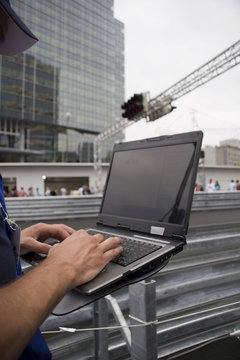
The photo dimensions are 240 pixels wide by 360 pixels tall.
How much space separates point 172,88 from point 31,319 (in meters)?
17.3

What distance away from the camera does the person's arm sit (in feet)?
1.85

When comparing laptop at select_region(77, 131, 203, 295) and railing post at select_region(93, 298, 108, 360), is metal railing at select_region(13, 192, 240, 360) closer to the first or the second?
railing post at select_region(93, 298, 108, 360)

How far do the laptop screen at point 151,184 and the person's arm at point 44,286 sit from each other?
0.42m

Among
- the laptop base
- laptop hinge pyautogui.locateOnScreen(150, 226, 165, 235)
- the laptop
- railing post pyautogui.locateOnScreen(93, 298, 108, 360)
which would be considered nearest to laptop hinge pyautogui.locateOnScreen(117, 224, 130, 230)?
the laptop

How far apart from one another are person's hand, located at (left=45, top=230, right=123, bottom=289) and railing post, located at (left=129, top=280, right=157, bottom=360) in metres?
0.48

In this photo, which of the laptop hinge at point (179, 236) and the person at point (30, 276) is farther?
the laptop hinge at point (179, 236)

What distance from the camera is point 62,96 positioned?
61062 mm

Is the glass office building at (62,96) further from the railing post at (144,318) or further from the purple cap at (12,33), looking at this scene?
the railing post at (144,318)

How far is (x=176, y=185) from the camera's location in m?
1.22

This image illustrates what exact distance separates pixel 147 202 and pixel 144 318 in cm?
57

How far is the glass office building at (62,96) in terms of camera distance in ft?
160

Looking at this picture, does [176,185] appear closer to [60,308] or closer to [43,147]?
[60,308]

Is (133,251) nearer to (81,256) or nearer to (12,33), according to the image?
(81,256)

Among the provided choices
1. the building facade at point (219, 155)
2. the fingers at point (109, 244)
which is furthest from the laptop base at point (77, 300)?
the building facade at point (219, 155)
